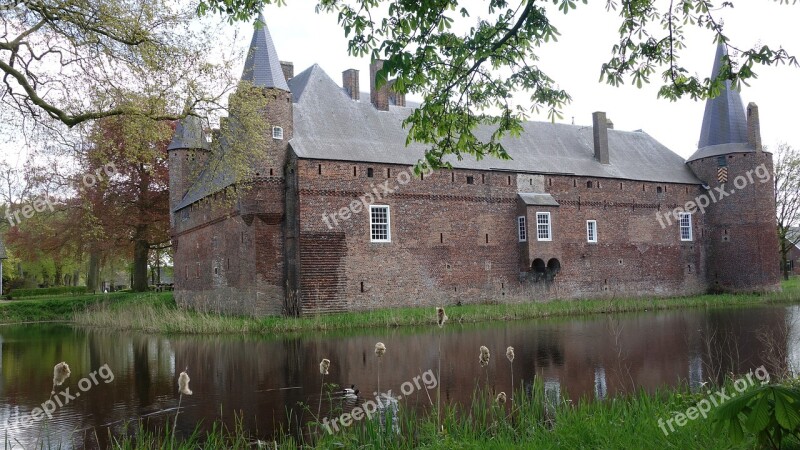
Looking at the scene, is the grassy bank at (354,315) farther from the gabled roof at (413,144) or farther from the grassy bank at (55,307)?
the gabled roof at (413,144)

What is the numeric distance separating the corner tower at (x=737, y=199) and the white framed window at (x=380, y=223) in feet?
53.3

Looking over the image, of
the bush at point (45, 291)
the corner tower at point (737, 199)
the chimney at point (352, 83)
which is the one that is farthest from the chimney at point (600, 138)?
the bush at point (45, 291)

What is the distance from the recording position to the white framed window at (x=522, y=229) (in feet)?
83.7

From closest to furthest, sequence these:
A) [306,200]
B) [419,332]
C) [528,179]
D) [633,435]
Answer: [633,435] → [419,332] → [306,200] → [528,179]

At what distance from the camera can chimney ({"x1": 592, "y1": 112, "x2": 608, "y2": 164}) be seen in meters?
29.3

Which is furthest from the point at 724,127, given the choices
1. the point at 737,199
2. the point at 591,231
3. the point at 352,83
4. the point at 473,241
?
the point at 352,83

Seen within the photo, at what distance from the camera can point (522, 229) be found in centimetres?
2573

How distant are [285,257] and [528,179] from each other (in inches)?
421

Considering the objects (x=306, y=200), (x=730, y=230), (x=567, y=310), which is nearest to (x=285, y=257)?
(x=306, y=200)

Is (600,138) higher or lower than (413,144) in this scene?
higher

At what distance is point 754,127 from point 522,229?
1234 cm

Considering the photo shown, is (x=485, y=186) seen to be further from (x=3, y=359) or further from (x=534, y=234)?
(x=3, y=359)

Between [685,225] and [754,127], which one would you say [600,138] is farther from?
[754,127]

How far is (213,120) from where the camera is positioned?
13.8 meters
